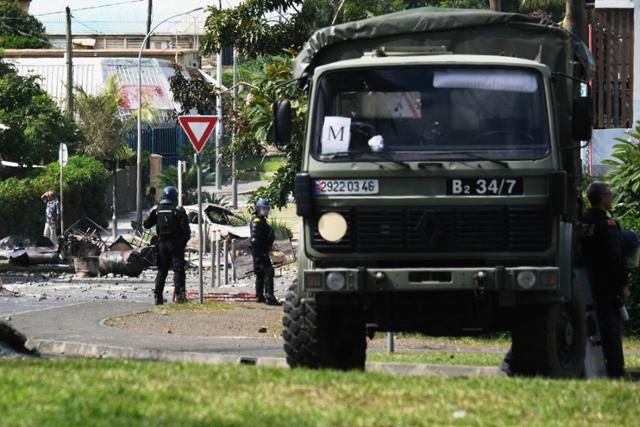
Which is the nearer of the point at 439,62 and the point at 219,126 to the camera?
the point at 439,62

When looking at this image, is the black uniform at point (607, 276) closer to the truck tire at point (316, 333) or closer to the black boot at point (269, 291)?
the truck tire at point (316, 333)

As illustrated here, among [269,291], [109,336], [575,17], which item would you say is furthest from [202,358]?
[269,291]

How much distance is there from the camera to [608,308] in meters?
13.3

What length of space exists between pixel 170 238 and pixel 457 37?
11.0 metres

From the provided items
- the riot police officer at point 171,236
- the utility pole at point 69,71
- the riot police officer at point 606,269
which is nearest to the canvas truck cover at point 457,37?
the riot police officer at point 606,269

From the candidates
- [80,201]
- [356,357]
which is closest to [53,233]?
[80,201]

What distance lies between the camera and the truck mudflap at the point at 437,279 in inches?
448

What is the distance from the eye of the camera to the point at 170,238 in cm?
2381

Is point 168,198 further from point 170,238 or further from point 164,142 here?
→ point 164,142

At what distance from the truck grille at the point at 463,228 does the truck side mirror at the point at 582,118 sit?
3.79 feet

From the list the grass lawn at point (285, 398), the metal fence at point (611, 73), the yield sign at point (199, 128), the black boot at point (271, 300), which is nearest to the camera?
the grass lawn at point (285, 398)

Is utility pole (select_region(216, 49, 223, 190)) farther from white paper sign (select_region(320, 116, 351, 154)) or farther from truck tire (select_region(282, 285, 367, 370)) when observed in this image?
white paper sign (select_region(320, 116, 351, 154))

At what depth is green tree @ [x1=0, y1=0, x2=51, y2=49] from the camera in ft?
315

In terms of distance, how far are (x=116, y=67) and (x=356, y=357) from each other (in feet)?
232
